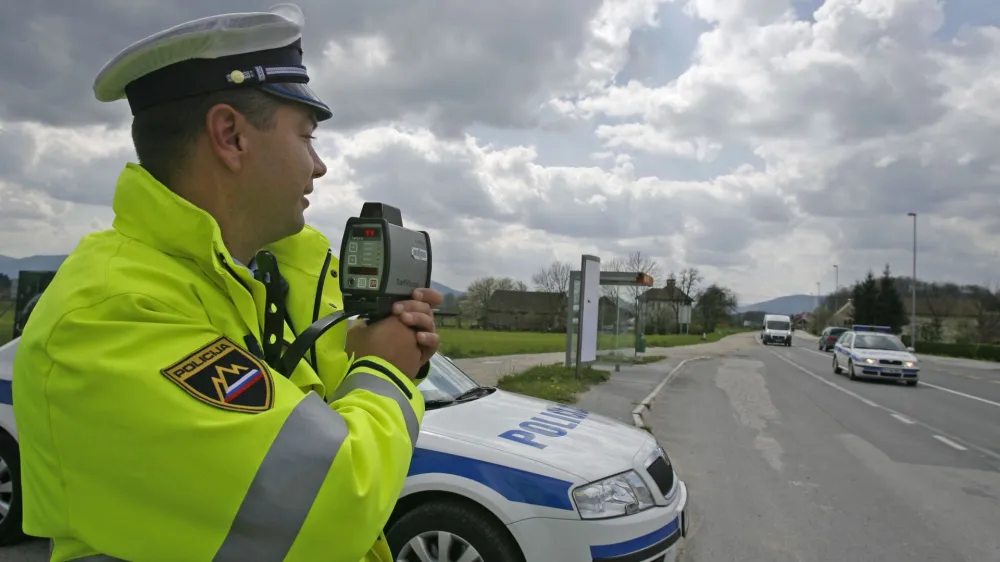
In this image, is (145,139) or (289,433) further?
(145,139)

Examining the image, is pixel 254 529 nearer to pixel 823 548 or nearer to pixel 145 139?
pixel 145 139

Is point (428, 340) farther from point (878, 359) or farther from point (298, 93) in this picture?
point (878, 359)

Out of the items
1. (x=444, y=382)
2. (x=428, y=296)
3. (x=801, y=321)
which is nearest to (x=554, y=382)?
(x=444, y=382)

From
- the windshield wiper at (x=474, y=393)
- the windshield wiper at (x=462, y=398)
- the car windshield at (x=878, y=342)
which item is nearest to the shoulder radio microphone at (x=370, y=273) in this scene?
the windshield wiper at (x=462, y=398)

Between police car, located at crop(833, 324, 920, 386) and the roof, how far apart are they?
65853 mm

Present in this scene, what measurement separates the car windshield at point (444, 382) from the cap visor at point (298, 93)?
3042mm

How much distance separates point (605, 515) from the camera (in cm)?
336

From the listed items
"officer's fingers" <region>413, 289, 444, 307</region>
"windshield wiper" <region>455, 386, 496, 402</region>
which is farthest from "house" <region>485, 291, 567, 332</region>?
"officer's fingers" <region>413, 289, 444, 307</region>

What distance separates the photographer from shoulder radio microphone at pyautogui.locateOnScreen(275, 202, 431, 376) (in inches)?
48.9

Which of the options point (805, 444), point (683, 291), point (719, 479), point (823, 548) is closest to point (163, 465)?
point (823, 548)

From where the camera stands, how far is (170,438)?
0.88 m

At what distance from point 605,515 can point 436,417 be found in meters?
1.13

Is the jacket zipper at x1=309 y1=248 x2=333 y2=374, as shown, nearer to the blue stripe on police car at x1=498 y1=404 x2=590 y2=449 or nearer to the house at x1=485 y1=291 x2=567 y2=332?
the blue stripe on police car at x1=498 y1=404 x2=590 y2=449

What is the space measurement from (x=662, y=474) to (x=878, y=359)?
18.1 m
